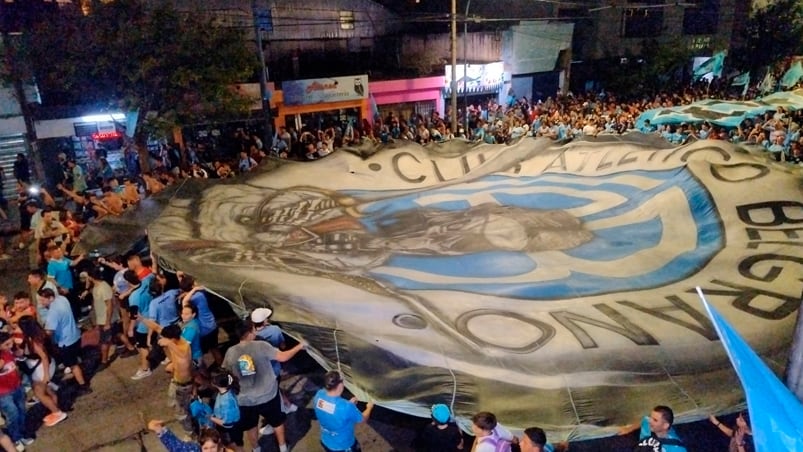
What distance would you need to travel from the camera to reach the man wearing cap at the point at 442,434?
5074 millimetres

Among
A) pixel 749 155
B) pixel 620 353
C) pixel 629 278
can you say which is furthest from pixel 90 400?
pixel 749 155

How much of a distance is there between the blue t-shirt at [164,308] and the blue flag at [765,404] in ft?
19.0

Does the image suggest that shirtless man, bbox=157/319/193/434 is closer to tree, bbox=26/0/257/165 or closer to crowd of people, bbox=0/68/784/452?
crowd of people, bbox=0/68/784/452

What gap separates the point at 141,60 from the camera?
14367mm

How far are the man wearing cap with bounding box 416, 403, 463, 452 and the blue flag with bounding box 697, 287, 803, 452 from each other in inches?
90.1


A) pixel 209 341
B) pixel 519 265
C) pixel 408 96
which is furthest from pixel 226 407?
pixel 408 96

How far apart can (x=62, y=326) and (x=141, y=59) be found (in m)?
9.16

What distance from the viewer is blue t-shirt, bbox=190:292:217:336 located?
7020mm

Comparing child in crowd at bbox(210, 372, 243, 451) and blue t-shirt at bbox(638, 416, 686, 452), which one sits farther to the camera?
child in crowd at bbox(210, 372, 243, 451)

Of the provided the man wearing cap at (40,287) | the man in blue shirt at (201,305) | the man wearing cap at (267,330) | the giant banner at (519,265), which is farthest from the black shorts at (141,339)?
the man wearing cap at (267,330)

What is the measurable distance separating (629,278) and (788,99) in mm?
15974

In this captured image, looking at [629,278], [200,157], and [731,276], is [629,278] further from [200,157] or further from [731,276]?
[200,157]

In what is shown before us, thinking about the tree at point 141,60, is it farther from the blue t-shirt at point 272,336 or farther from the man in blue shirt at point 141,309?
the blue t-shirt at point 272,336

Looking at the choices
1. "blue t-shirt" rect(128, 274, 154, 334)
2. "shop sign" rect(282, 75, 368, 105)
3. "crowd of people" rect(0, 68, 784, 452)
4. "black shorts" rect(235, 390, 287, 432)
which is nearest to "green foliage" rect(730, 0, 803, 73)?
"shop sign" rect(282, 75, 368, 105)
